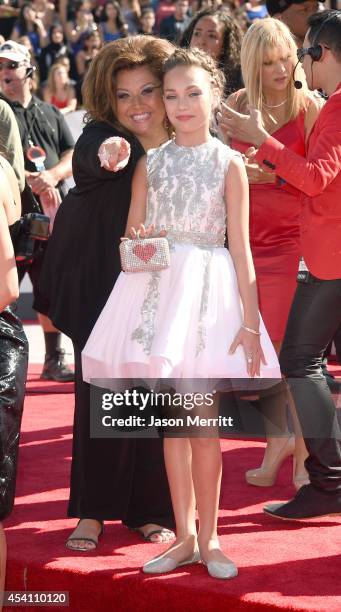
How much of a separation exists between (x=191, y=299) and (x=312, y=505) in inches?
40.4

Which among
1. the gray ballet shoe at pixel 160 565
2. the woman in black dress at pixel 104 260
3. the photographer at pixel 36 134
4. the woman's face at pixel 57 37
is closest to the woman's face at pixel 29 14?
the woman's face at pixel 57 37

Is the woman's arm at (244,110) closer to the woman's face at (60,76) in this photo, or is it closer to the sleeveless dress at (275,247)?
the sleeveless dress at (275,247)

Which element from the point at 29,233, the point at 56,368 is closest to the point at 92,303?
the point at 29,233

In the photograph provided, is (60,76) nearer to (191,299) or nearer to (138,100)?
(138,100)

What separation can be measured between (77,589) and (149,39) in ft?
5.92

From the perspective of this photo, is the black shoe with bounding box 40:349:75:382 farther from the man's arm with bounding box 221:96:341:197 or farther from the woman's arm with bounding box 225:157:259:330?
the woman's arm with bounding box 225:157:259:330

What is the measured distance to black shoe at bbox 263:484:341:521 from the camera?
3.74 metres

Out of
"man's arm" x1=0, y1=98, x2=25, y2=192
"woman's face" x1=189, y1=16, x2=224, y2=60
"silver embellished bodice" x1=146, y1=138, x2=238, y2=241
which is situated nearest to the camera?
"silver embellished bodice" x1=146, y1=138, x2=238, y2=241

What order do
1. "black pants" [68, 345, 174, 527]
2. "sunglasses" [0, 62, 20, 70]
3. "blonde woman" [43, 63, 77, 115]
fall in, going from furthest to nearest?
"blonde woman" [43, 63, 77, 115], "sunglasses" [0, 62, 20, 70], "black pants" [68, 345, 174, 527]

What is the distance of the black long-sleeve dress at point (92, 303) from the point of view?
3.57 metres

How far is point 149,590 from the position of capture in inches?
125

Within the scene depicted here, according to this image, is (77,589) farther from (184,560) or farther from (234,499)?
(234,499)

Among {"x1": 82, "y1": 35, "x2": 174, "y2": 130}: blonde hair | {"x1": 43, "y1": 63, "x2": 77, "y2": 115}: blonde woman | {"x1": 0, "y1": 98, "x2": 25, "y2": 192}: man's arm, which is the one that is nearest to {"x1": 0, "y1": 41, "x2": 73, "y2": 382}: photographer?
{"x1": 0, "y1": 98, "x2": 25, "y2": 192}: man's arm

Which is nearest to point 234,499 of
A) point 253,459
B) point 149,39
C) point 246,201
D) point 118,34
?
point 253,459
